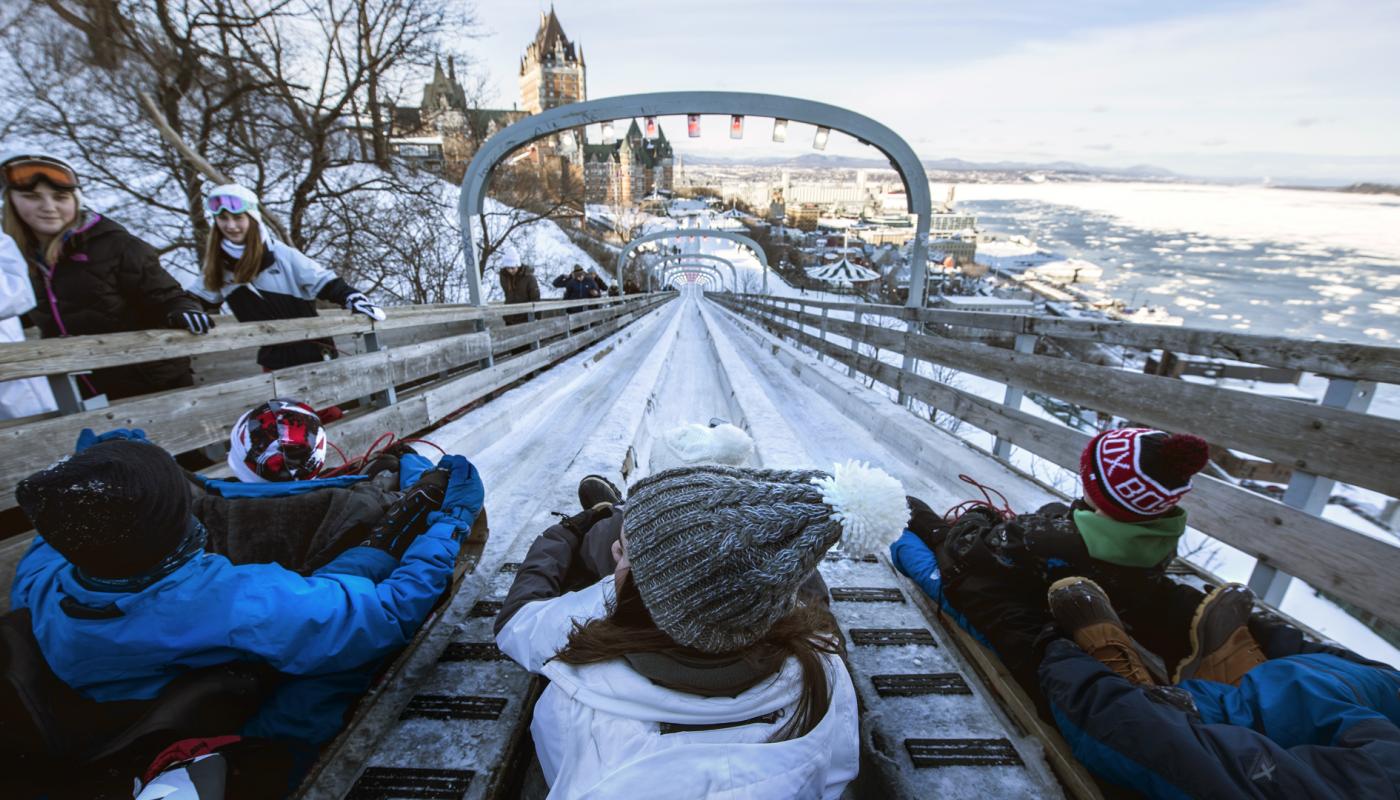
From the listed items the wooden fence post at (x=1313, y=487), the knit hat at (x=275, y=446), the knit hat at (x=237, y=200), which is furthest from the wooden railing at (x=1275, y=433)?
the knit hat at (x=237, y=200)

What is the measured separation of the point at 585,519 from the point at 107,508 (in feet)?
4.52

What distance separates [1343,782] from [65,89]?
1677 cm

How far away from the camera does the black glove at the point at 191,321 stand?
2646 mm

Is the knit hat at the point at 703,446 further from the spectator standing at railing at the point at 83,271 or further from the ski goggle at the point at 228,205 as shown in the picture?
the ski goggle at the point at 228,205

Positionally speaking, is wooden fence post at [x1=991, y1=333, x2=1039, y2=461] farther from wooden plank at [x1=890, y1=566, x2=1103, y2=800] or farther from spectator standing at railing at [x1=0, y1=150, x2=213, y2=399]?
spectator standing at railing at [x1=0, y1=150, x2=213, y2=399]

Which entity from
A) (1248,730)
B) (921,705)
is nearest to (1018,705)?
(921,705)

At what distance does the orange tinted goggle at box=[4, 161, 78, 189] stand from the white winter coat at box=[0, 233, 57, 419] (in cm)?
45

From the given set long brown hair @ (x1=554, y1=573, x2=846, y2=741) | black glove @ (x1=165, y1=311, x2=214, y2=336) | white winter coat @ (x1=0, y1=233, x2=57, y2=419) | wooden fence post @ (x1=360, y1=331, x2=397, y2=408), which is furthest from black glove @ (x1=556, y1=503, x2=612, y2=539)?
wooden fence post @ (x1=360, y1=331, x2=397, y2=408)

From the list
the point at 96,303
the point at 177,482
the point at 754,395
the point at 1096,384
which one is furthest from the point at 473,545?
the point at 754,395

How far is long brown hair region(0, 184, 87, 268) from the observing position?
2.59m

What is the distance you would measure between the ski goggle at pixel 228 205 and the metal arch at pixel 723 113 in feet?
10.8

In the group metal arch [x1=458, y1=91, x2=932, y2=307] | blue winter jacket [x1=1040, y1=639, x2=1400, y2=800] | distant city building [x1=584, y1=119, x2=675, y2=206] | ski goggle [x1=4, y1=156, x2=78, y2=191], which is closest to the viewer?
blue winter jacket [x1=1040, y1=639, x2=1400, y2=800]

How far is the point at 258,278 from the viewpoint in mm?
3537

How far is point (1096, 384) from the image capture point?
329cm
